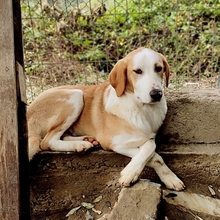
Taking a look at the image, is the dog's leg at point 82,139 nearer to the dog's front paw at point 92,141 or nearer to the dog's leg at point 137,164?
the dog's front paw at point 92,141

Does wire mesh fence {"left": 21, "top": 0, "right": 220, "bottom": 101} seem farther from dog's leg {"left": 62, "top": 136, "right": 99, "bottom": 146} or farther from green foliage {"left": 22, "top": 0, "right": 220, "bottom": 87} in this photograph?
dog's leg {"left": 62, "top": 136, "right": 99, "bottom": 146}

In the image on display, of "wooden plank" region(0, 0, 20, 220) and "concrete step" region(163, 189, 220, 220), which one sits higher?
"wooden plank" region(0, 0, 20, 220)

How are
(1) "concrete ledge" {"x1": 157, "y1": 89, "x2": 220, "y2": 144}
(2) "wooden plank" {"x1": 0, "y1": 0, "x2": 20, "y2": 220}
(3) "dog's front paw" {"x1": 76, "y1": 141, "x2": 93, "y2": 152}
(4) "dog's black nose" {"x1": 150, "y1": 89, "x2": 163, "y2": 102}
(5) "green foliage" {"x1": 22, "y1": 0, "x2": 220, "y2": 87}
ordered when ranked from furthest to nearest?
(5) "green foliage" {"x1": 22, "y1": 0, "x2": 220, "y2": 87} < (1) "concrete ledge" {"x1": 157, "y1": 89, "x2": 220, "y2": 144} < (3) "dog's front paw" {"x1": 76, "y1": 141, "x2": 93, "y2": 152} < (4) "dog's black nose" {"x1": 150, "y1": 89, "x2": 163, "y2": 102} < (2) "wooden plank" {"x1": 0, "y1": 0, "x2": 20, "y2": 220}

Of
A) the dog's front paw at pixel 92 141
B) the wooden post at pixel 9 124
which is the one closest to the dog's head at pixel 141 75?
the dog's front paw at pixel 92 141

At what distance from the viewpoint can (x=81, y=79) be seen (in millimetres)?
5117

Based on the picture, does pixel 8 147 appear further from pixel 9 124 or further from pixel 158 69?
pixel 158 69

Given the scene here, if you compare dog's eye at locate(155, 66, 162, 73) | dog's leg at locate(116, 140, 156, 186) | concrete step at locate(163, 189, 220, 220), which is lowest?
concrete step at locate(163, 189, 220, 220)

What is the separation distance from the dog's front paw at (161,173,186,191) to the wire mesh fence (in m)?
1.90

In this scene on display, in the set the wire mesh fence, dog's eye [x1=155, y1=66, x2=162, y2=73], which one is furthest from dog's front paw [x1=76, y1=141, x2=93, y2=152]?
the wire mesh fence

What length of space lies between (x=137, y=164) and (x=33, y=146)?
33.7 inches

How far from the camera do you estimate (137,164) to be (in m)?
3.03

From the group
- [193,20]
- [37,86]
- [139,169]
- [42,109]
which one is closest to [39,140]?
[42,109]

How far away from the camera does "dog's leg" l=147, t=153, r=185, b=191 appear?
313 cm

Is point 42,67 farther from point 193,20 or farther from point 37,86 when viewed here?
point 193,20
